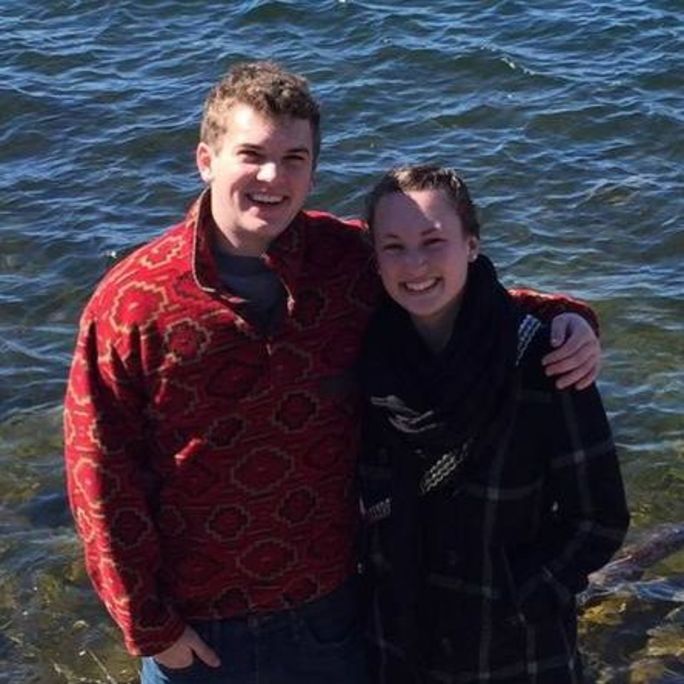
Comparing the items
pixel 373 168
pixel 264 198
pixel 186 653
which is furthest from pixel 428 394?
pixel 373 168

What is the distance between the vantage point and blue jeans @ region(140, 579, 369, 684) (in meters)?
4.22

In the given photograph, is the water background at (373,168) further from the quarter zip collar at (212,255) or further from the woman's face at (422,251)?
the quarter zip collar at (212,255)

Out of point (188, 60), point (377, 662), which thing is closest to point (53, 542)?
point (377, 662)

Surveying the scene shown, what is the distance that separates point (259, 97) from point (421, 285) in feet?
2.15

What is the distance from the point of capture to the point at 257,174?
379 centimetres

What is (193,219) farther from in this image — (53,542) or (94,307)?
(53,542)

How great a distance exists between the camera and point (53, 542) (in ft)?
24.1

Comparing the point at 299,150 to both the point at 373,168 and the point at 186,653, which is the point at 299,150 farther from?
the point at 373,168

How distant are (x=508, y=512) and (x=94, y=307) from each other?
124cm

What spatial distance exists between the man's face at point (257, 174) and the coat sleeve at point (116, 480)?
0.41m

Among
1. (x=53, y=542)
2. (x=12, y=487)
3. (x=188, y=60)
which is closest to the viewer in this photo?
(x=53, y=542)

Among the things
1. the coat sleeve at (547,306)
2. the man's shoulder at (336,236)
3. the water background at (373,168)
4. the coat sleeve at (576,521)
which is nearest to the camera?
the coat sleeve at (576,521)

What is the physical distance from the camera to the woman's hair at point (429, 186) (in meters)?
4.02

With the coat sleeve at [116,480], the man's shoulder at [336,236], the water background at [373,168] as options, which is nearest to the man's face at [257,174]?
the man's shoulder at [336,236]
